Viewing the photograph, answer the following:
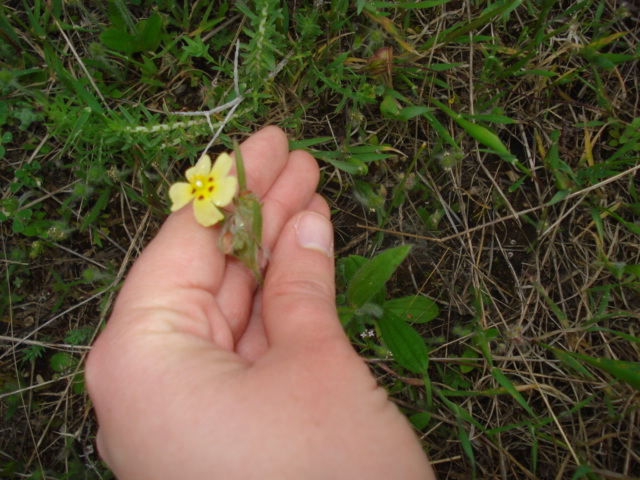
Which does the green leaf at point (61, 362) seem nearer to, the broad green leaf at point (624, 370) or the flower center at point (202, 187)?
the flower center at point (202, 187)

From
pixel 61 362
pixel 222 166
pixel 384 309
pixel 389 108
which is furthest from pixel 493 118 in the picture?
pixel 61 362

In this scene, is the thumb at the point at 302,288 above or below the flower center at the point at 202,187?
below

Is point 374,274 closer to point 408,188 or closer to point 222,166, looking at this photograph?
point 408,188

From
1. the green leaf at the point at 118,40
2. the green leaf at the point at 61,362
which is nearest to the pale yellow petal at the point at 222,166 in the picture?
the green leaf at the point at 118,40

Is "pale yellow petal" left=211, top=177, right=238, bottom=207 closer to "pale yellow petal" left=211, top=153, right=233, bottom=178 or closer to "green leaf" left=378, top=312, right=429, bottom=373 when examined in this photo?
"pale yellow petal" left=211, top=153, right=233, bottom=178

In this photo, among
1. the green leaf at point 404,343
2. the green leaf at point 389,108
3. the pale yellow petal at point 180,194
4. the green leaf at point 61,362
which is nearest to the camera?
the pale yellow petal at point 180,194

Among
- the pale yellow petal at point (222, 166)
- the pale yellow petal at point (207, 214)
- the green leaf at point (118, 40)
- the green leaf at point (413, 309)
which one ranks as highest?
the green leaf at point (118, 40)
